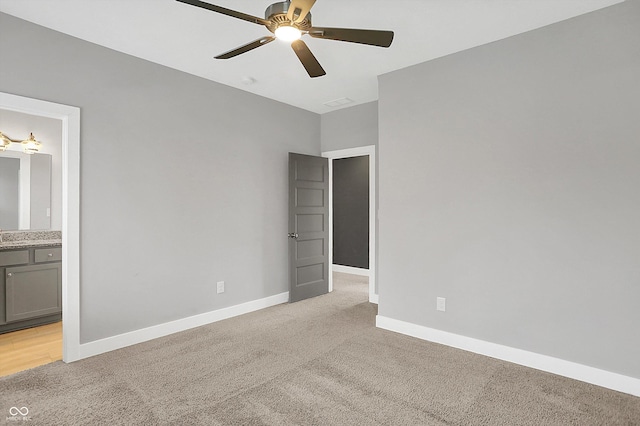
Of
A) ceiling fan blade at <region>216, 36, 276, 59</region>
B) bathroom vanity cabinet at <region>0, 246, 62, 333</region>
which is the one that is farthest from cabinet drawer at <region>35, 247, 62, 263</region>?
ceiling fan blade at <region>216, 36, 276, 59</region>

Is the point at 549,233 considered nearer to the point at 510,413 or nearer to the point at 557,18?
the point at 510,413

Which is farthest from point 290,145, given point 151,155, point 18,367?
point 18,367

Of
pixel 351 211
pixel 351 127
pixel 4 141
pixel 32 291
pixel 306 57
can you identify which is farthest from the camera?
pixel 351 211

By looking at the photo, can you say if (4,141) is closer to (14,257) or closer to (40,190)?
(40,190)

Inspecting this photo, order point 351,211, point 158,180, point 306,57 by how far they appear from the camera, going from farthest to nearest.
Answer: point 351,211 → point 158,180 → point 306,57

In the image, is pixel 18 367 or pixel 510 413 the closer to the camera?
pixel 510 413

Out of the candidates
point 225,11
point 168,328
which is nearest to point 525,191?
point 225,11

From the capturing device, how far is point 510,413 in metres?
2.16

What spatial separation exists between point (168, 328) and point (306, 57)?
2.94 meters

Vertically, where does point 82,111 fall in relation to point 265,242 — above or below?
above

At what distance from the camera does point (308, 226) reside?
4926 millimetres

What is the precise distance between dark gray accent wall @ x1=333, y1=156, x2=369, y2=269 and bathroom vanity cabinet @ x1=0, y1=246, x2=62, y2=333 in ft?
15.7

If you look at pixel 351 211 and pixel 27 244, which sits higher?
pixel 351 211

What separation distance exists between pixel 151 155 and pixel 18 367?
2.10 metres
